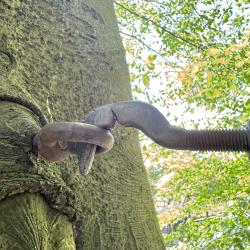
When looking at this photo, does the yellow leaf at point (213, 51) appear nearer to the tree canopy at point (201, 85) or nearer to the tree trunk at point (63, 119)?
the tree canopy at point (201, 85)

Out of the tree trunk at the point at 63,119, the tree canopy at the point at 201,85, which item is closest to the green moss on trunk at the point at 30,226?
the tree trunk at the point at 63,119

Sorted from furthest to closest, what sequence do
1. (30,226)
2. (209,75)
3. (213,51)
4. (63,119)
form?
(209,75) → (213,51) → (63,119) → (30,226)

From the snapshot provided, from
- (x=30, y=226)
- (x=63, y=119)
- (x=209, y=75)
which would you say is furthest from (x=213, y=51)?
(x=30, y=226)

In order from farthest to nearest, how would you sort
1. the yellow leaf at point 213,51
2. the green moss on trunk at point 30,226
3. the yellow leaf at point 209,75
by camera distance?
the yellow leaf at point 209,75 < the yellow leaf at point 213,51 < the green moss on trunk at point 30,226

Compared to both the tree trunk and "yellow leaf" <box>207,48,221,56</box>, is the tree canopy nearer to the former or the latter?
"yellow leaf" <box>207,48,221,56</box>

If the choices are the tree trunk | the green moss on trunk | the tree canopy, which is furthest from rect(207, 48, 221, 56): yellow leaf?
the green moss on trunk

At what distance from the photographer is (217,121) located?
348 centimetres

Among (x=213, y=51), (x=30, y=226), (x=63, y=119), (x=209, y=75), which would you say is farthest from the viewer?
(x=209, y=75)

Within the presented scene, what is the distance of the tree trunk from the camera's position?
0.71m

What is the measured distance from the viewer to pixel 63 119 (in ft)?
3.46

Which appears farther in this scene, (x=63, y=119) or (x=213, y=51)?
(x=213, y=51)

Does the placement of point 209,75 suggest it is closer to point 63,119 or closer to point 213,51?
point 213,51

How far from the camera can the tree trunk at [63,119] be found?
71cm

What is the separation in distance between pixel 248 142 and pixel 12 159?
1.45 feet
